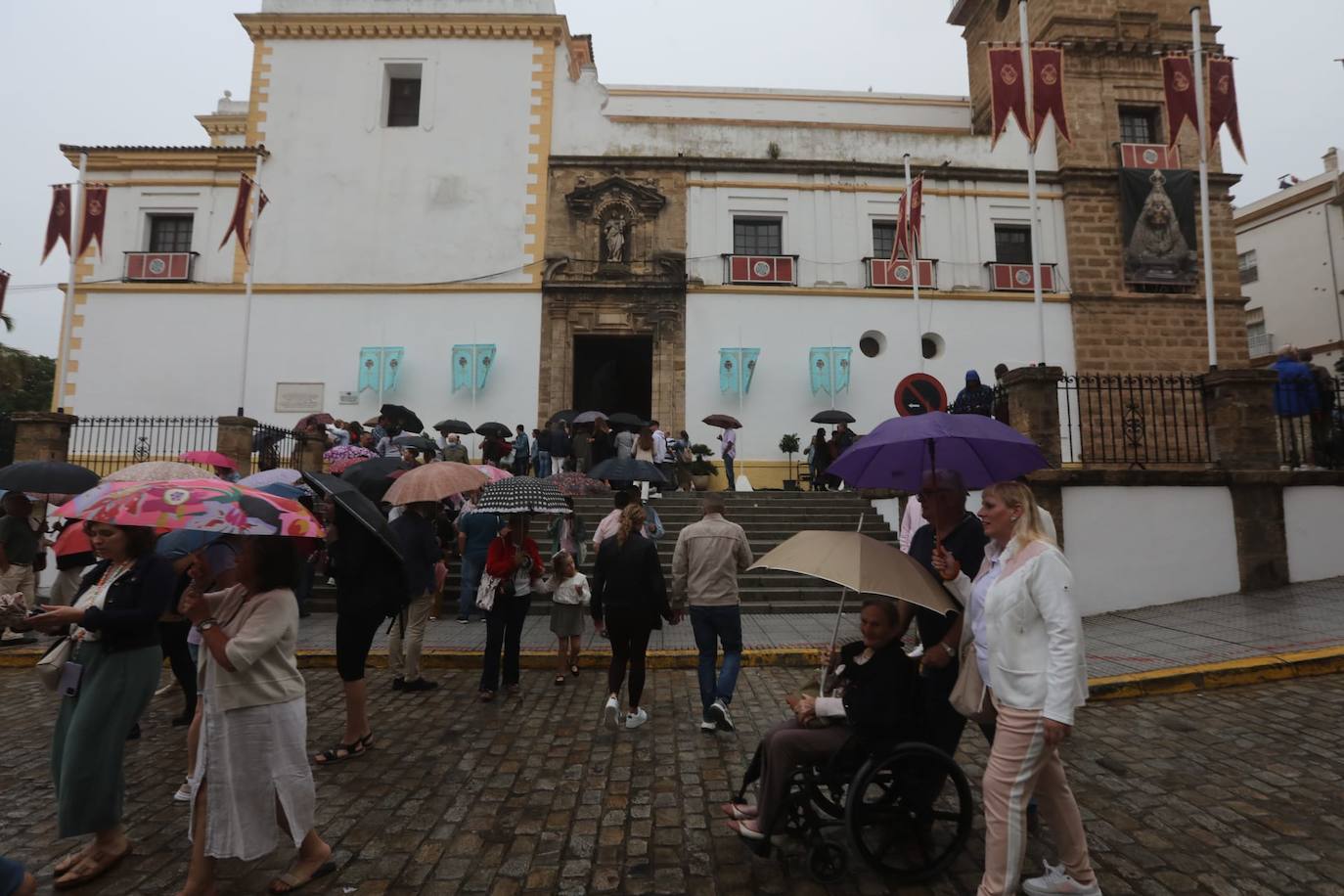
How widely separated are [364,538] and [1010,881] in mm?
4346

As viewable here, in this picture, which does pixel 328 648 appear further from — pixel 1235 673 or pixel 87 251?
pixel 87 251

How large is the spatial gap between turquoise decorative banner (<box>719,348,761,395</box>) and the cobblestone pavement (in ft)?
43.6

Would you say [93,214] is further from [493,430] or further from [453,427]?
[493,430]

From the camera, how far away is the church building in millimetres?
18906

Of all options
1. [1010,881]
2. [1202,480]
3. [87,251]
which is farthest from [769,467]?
[87,251]

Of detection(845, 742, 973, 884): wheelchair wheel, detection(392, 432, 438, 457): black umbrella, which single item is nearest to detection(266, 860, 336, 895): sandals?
detection(845, 742, 973, 884): wheelchair wheel

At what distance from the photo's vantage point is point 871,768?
312 centimetres

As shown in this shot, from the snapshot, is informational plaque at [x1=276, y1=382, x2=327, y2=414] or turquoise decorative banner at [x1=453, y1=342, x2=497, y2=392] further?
informational plaque at [x1=276, y1=382, x2=327, y2=414]

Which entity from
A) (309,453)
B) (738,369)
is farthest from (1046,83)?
(309,453)

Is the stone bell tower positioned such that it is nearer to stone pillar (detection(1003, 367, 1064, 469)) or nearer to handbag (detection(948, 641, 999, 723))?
stone pillar (detection(1003, 367, 1064, 469))

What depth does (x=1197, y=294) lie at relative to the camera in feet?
64.1

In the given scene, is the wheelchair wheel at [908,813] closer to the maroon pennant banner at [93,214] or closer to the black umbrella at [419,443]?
the black umbrella at [419,443]

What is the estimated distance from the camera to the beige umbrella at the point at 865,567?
124 inches

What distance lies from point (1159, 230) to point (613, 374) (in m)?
15.9
